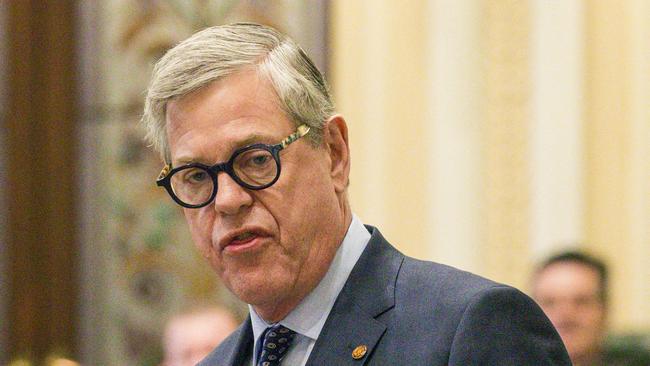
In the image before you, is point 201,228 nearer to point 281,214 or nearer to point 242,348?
point 281,214

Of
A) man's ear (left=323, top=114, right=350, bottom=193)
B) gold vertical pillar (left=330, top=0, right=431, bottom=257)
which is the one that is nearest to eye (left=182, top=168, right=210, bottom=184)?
man's ear (left=323, top=114, right=350, bottom=193)

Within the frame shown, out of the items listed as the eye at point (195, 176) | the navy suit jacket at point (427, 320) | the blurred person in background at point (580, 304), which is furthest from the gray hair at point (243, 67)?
the blurred person in background at point (580, 304)

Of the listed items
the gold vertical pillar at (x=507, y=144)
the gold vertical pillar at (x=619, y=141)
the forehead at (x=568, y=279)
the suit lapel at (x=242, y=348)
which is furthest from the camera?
the gold vertical pillar at (x=507, y=144)

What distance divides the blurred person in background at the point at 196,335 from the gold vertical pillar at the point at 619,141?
5.20ft

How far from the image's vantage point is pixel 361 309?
6.32 feet

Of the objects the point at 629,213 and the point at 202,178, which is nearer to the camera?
the point at 202,178

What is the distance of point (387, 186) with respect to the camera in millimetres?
4883

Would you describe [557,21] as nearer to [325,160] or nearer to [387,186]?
[387,186]

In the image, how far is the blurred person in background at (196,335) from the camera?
3.78 metres

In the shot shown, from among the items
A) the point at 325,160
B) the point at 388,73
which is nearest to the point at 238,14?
the point at 388,73

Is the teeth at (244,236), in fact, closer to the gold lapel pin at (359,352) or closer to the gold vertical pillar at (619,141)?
the gold lapel pin at (359,352)

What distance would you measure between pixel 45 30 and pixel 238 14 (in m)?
0.86

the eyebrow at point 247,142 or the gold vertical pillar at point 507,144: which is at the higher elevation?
the eyebrow at point 247,142

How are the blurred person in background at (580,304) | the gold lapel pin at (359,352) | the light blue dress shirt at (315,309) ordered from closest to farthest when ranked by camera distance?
1. the gold lapel pin at (359,352)
2. the light blue dress shirt at (315,309)
3. the blurred person in background at (580,304)
